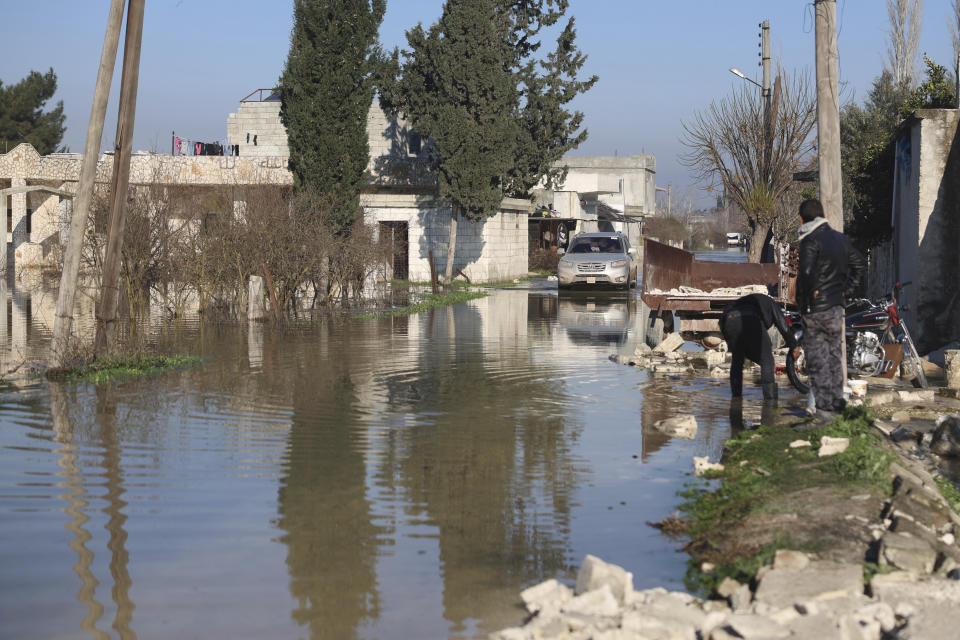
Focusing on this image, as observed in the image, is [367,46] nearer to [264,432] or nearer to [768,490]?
[264,432]

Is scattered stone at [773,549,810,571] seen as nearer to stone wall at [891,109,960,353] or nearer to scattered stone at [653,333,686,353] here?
scattered stone at [653,333,686,353]

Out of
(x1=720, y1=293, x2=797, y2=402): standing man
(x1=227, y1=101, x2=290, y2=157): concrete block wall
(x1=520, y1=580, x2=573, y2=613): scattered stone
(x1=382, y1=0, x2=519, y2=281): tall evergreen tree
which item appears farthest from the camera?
(x1=227, y1=101, x2=290, y2=157): concrete block wall

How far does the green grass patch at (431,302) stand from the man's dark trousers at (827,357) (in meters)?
14.6

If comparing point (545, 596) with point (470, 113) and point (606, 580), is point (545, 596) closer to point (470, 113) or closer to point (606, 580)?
point (606, 580)

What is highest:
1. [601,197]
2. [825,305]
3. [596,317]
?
[601,197]

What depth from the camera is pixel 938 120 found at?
16797 mm

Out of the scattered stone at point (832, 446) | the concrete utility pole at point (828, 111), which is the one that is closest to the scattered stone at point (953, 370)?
the concrete utility pole at point (828, 111)

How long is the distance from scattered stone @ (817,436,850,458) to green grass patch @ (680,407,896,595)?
0.05 m

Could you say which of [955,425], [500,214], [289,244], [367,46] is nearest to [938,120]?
[955,425]

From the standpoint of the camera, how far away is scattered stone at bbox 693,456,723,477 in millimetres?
8147

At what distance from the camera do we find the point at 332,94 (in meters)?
30.1

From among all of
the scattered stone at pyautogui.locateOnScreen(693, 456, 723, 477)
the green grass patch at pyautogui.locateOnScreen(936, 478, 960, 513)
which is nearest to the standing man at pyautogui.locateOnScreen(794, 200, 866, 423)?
the green grass patch at pyautogui.locateOnScreen(936, 478, 960, 513)

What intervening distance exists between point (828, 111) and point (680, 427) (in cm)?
394

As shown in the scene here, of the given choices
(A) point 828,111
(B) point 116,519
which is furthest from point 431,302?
(B) point 116,519
